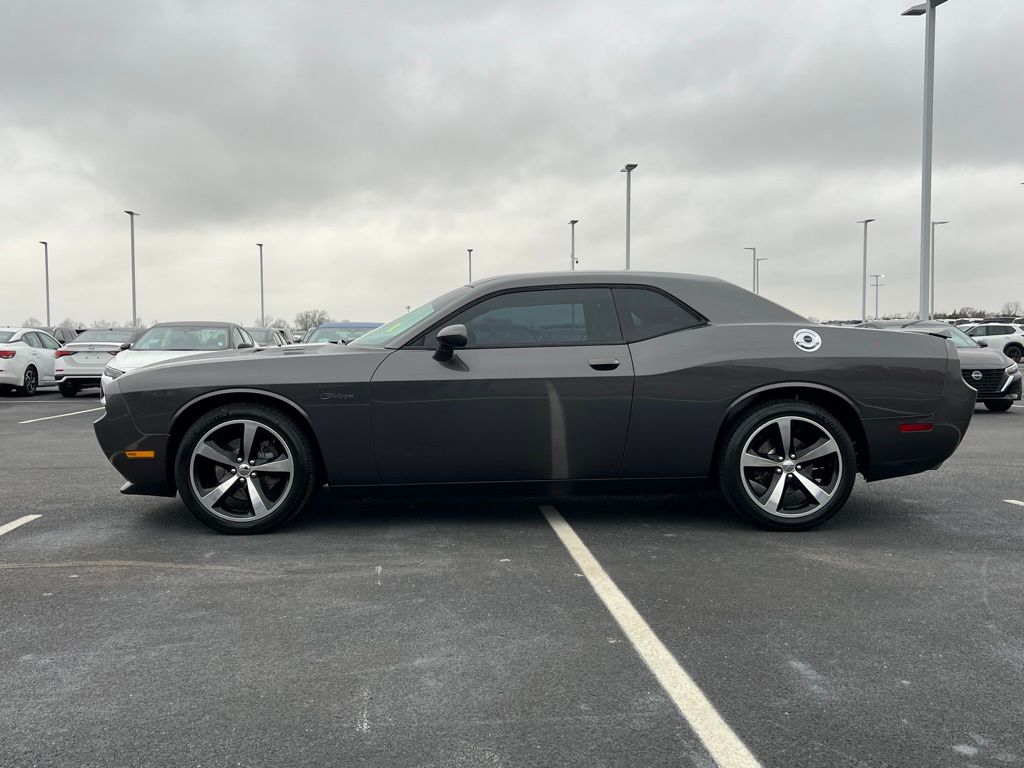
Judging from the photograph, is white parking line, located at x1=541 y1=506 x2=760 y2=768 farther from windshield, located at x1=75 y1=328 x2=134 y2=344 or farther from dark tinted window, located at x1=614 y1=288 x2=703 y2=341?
windshield, located at x1=75 y1=328 x2=134 y2=344

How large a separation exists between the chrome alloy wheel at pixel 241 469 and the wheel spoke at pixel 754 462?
2596mm

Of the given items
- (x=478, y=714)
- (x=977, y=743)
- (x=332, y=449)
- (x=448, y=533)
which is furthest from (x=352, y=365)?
(x=977, y=743)

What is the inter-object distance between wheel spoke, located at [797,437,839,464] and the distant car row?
6691 mm

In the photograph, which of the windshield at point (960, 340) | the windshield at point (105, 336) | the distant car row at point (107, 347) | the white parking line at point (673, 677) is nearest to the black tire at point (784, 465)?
the white parking line at point (673, 677)

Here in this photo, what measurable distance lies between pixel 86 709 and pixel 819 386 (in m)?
3.97

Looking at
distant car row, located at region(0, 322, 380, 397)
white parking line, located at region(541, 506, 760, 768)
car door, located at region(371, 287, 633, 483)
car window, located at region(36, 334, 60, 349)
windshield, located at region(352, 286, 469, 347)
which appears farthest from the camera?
car window, located at region(36, 334, 60, 349)

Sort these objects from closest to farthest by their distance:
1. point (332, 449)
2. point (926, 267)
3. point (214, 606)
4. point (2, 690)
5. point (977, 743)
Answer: point (977, 743)
point (2, 690)
point (214, 606)
point (332, 449)
point (926, 267)

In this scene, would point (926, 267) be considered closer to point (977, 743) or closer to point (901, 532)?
point (901, 532)

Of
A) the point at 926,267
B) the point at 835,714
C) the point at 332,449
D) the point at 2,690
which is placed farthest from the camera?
the point at 926,267

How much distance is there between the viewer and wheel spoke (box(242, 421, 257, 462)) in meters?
4.64

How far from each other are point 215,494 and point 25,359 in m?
14.6

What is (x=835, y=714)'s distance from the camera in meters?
2.50

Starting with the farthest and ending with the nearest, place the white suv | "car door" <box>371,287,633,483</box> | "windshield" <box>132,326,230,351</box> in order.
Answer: the white suv → "windshield" <box>132,326,230,351</box> → "car door" <box>371,287,633,483</box>

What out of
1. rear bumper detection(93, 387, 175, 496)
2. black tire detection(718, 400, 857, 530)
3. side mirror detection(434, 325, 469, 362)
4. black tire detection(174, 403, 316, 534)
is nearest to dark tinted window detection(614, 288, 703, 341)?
black tire detection(718, 400, 857, 530)
